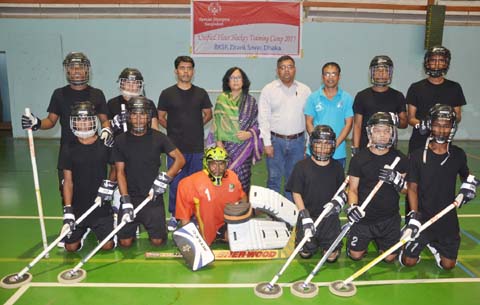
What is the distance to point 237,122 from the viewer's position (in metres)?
7.18

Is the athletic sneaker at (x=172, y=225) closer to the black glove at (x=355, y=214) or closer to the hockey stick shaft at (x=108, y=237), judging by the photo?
the hockey stick shaft at (x=108, y=237)

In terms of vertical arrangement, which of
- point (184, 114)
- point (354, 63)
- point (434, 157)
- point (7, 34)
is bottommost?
point (434, 157)

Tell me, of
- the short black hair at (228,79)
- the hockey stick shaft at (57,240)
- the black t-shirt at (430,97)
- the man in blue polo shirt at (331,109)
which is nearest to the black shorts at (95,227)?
the hockey stick shaft at (57,240)

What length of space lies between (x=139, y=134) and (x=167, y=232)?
5.38ft

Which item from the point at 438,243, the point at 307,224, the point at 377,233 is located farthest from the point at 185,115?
the point at 438,243

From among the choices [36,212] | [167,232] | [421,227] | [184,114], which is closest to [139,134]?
[184,114]

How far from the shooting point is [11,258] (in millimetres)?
6078

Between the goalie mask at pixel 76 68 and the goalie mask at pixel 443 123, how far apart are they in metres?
4.93

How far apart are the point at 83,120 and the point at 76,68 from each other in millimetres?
Answer: 929

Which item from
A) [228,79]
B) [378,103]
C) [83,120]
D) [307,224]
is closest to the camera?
[307,224]

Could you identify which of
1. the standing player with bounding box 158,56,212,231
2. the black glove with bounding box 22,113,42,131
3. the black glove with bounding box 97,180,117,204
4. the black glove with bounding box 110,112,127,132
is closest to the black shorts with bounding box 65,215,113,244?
the black glove with bounding box 97,180,117,204

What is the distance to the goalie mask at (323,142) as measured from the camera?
18.9 ft

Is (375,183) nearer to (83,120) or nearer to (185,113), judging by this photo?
(185,113)

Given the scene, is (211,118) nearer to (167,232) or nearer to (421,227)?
(167,232)
